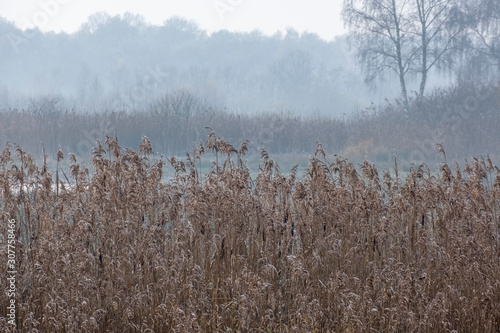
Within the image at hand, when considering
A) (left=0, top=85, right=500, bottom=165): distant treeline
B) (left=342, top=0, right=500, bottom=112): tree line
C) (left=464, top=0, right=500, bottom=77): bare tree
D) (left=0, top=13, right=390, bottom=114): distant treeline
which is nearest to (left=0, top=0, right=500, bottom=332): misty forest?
(left=0, top=85, right=500, bottom=165): distant treeline

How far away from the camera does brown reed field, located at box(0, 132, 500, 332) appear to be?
134 inches

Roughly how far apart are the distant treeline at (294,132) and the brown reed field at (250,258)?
1210cm

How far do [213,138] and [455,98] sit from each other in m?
18.7

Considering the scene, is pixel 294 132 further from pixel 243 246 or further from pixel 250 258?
pixel 250 258

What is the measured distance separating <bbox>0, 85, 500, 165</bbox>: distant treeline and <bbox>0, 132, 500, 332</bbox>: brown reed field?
12.1 metres

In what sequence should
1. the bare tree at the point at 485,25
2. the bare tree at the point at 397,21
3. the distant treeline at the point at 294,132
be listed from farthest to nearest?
the bare tree at the point at 485,25 < the bare tree at the point at 397,21 < the distant treeline at the point at 294,132

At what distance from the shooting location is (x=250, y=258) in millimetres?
4258

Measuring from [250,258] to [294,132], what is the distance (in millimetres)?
15474

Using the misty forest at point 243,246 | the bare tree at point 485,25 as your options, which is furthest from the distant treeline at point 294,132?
the misty forest at point 243,246

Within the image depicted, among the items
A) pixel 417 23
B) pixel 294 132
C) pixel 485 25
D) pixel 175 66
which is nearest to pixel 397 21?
pixel 417 23

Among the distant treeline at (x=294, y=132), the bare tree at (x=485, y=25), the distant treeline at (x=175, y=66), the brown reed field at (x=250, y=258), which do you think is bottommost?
the brown reed field at (x=250, y=258)

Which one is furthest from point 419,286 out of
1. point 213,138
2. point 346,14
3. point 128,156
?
point 346,14

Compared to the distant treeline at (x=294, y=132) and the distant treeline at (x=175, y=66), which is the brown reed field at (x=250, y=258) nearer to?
the distant treeline at (x=294, y=132)

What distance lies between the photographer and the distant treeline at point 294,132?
1764 cm
